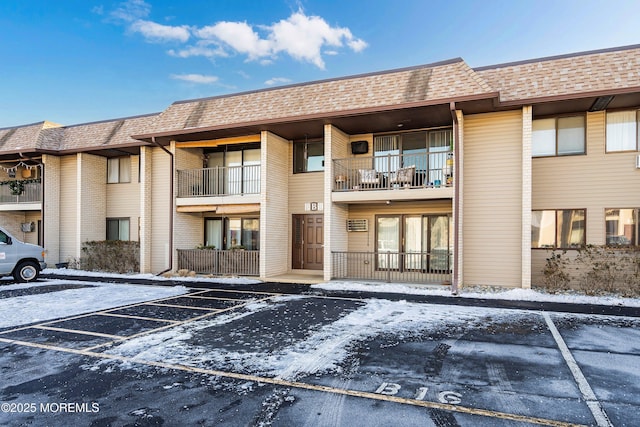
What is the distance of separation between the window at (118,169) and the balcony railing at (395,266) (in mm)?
10743

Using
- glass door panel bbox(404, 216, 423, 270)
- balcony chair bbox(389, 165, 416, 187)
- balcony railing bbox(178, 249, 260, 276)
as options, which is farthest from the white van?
glass door panel bbox(404, 216, 423, 270)

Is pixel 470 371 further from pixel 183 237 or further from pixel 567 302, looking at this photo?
pixel 183 237

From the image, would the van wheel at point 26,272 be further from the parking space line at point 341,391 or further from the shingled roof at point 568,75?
the shingled roof at point 568,75

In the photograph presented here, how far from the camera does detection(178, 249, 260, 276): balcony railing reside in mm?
14180

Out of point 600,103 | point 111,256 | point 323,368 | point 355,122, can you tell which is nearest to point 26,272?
point 111,256

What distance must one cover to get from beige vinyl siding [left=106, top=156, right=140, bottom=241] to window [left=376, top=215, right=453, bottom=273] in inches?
424

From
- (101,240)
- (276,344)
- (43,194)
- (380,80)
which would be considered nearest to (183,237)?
(101,240)

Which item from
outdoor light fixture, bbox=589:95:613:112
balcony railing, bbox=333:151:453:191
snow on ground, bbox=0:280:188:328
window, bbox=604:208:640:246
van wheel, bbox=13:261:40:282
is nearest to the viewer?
snow on ground, bbox=0:280:188:328

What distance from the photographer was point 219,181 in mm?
15836

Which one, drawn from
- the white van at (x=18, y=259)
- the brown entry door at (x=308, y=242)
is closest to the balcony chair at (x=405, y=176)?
the brown entry door at (x=308, y=242)

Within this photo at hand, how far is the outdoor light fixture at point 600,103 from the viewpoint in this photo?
10.3 meters

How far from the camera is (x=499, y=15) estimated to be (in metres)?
18.5

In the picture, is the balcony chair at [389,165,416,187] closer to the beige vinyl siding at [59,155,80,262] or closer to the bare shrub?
the bare shrub

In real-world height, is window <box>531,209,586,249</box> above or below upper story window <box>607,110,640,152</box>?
below
